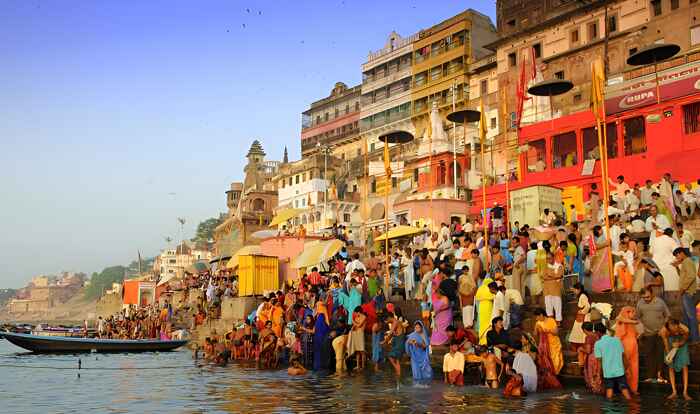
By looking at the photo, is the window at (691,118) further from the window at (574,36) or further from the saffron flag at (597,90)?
the window at (574,36)

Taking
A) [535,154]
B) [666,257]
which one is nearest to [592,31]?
[535,154]

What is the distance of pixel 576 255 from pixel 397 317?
3905mm

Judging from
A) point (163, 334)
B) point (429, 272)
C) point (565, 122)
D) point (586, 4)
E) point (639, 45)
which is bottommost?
point (163, 334)

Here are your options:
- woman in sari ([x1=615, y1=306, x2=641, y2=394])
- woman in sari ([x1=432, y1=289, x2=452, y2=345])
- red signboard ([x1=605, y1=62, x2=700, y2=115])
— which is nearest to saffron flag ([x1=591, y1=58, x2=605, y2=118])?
woman in sari ([x1=432, y1=289, x2=452, y2=345])

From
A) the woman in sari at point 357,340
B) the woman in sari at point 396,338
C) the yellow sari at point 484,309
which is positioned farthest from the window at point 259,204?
the yellow sari at point 484,309

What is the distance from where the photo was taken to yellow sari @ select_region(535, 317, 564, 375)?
10.9 metres

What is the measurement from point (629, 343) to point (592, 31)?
31237mm

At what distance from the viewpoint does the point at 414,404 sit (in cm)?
1017

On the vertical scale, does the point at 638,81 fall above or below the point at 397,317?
above

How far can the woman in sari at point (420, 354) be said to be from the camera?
1237 cm

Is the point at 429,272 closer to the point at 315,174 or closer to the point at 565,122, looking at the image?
A: the point at 565,122

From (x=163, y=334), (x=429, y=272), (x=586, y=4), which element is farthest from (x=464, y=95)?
(x=429, y=272)

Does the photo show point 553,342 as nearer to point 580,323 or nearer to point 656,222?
point 580,323

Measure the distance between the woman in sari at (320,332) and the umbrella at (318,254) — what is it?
8501 millimetres
